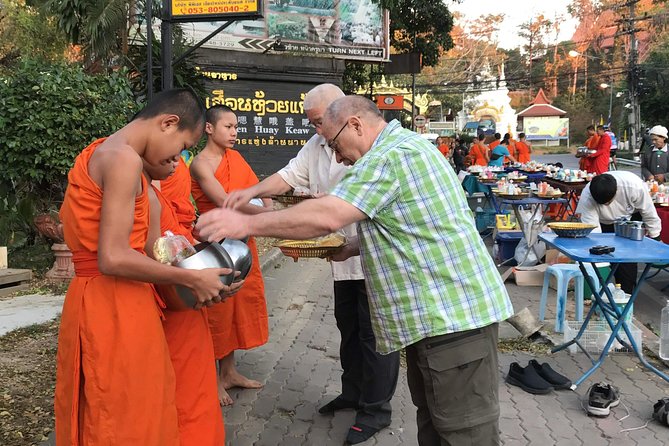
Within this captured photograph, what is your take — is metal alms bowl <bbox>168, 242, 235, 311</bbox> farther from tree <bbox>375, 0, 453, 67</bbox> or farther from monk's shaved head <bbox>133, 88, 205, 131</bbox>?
tree <bbox>375, 0, 453, 67</bbox>

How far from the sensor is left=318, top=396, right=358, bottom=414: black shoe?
3.75m

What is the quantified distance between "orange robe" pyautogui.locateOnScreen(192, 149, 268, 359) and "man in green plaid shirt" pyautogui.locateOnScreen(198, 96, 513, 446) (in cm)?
173

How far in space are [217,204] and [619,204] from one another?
378 centimetres

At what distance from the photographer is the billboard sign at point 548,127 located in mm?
61688

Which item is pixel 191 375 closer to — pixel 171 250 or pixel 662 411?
pixel 171 250

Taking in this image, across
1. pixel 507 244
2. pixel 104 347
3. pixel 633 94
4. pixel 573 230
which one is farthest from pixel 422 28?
pixel 104 347

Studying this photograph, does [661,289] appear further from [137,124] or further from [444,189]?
[137,124]

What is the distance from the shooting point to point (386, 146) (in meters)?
2.14

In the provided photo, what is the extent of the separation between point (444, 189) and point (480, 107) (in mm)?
58487

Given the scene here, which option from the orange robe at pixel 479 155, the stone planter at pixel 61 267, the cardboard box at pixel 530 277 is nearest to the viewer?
the stone planter at pixel 61 267

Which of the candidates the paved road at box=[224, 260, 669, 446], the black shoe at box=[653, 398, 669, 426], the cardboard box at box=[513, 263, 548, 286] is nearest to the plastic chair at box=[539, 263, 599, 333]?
the paved road at box=[224, 260, 669, 446]

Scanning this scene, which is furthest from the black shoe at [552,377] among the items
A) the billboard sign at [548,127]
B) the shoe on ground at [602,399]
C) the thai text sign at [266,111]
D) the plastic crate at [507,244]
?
the billboard sign at [548,127]

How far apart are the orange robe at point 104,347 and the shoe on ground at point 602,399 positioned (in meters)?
2.59

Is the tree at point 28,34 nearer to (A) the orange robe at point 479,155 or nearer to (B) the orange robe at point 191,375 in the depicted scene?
(A) the orange robe at point 479,155
